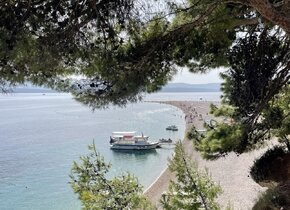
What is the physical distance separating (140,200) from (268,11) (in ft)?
16.5

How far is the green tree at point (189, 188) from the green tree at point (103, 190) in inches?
26.1

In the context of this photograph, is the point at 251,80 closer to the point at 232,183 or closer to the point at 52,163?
the point at 232,183

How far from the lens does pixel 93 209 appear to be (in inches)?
287

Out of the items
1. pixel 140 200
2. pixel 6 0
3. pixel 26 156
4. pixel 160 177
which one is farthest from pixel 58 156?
pixel 6 0

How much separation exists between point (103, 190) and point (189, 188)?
1746 mm

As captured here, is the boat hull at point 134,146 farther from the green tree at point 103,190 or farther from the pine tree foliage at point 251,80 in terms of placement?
the pine tree foliage at point 251,80

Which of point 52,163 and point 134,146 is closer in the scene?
point 52,163

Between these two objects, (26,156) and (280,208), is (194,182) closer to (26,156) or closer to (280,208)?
(280,208)

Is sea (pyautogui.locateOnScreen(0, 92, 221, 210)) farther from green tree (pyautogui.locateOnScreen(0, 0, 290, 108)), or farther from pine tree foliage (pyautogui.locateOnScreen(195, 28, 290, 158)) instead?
green tree (pyautogui.locateOnScreen(0, 0, 290, 108))

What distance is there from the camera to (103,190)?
8086mm

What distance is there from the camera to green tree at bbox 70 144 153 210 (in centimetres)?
750

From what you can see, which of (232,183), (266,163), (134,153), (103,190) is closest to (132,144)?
(134,153)

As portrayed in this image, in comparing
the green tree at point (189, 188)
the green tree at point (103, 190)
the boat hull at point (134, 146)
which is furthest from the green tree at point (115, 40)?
the boat hull at point (134, 146)

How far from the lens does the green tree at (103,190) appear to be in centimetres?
750
